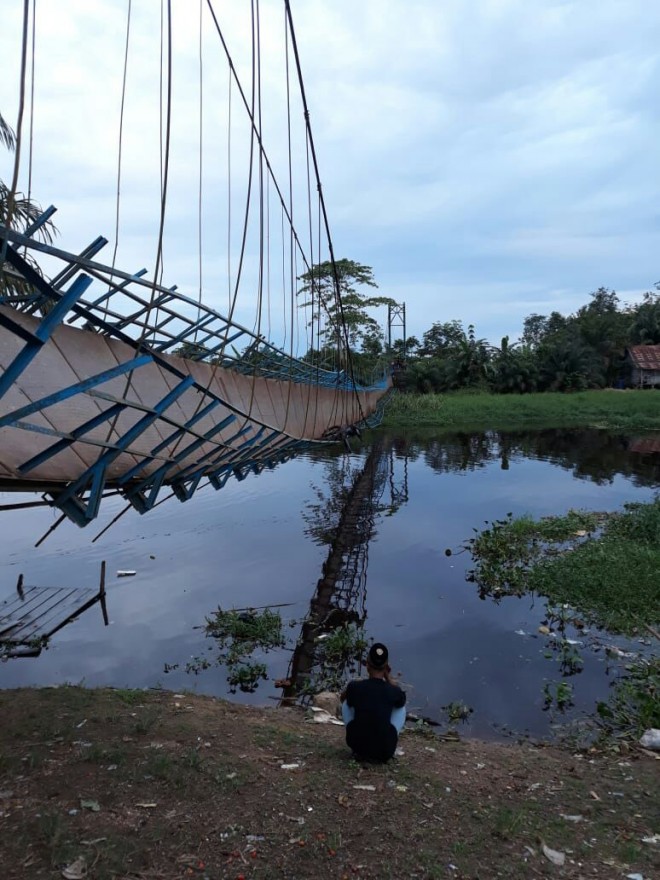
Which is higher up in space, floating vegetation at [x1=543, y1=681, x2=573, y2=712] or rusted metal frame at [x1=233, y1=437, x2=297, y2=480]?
rusted metal frame at [x1=233, y1=437, x2=297, y2=480]

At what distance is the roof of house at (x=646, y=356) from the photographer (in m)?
35.7

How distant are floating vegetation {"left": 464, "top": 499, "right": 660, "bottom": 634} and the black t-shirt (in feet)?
13.1

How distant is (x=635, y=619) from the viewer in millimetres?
6547

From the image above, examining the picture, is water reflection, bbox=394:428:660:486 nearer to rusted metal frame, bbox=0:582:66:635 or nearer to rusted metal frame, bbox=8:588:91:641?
rusted metal frame, bbox=8:588:91:641

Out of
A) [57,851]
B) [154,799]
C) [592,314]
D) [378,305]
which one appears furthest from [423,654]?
[592,314]

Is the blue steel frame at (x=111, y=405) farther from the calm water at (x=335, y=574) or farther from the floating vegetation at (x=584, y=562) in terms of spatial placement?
the floating vegetation at (x=584, y=562)

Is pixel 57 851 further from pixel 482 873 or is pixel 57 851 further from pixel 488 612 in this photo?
pixel 488 612

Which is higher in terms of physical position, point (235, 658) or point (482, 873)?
point (482, 873)

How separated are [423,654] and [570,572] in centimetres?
278

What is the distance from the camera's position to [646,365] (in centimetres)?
3569

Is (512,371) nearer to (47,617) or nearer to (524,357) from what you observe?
(524,357)

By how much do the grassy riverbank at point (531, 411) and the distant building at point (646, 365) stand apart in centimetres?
349

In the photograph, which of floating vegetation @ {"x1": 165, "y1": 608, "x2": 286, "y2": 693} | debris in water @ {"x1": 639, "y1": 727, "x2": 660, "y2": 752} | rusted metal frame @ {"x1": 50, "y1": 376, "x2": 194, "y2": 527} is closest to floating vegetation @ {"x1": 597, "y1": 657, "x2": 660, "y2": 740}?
debris in water @ {"x1": 639, "y1": 727, "x2": 660, "y2": 752}

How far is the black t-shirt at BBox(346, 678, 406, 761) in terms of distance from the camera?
11.6 feet
